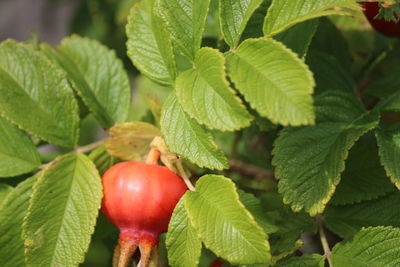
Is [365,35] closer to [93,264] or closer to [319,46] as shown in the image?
[319,46]

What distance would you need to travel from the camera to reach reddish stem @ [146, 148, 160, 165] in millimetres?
900

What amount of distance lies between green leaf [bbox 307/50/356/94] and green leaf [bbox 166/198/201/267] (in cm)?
39

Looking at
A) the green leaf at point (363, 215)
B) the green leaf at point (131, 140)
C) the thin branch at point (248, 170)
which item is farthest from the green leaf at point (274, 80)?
the thin branch at point (248, 170)

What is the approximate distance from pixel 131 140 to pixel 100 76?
196 millimetres

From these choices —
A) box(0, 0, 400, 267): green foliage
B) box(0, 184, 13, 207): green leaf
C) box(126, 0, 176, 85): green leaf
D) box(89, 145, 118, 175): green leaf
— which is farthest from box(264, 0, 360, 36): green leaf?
box(0, 184, 13, 207): green leaf

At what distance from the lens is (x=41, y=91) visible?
38.4 inches

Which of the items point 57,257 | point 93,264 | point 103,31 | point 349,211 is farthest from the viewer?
Answer: point 103,31

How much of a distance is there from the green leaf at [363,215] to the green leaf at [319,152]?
0.13 m

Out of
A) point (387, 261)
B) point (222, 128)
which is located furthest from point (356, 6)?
point (387, 261)

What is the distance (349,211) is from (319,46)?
353 millimetres

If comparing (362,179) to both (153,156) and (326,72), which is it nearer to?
(326,72)

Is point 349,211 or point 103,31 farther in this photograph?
point 103,31

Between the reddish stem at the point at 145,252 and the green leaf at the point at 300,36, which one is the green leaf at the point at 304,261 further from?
the green leaf at the point at 300,36

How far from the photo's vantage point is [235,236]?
73 cm
